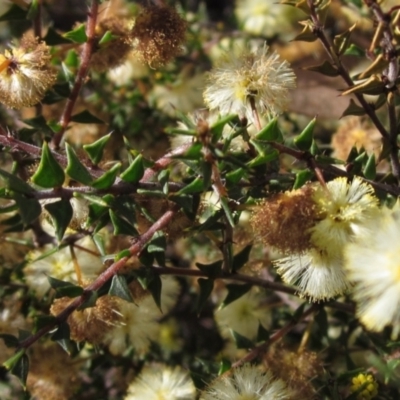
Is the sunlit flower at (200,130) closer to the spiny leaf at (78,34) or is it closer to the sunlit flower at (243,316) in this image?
the spiny leaf at (78,34)

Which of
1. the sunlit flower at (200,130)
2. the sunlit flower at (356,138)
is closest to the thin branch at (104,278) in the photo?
the sunlit flower at (200,130)

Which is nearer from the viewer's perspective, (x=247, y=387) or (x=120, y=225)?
(x=120, y=225)

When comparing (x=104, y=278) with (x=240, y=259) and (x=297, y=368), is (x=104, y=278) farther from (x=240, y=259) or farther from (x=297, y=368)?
(x=297, y=368)

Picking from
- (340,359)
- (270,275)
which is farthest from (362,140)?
(340,359)

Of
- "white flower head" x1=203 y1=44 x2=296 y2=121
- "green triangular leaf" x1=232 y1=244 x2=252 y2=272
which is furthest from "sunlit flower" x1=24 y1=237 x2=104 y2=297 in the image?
"white flower head" x1=203 y1=44 x2=296 y2=121

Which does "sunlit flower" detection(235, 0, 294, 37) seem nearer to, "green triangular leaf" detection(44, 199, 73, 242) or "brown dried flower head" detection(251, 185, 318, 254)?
"brown dried flower head" detection(251, 185, 318, 254)

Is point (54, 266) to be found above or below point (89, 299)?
below

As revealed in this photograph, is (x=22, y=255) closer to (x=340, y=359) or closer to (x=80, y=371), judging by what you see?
(x=80, y=371)

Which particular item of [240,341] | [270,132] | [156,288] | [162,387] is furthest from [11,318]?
[270,132]
